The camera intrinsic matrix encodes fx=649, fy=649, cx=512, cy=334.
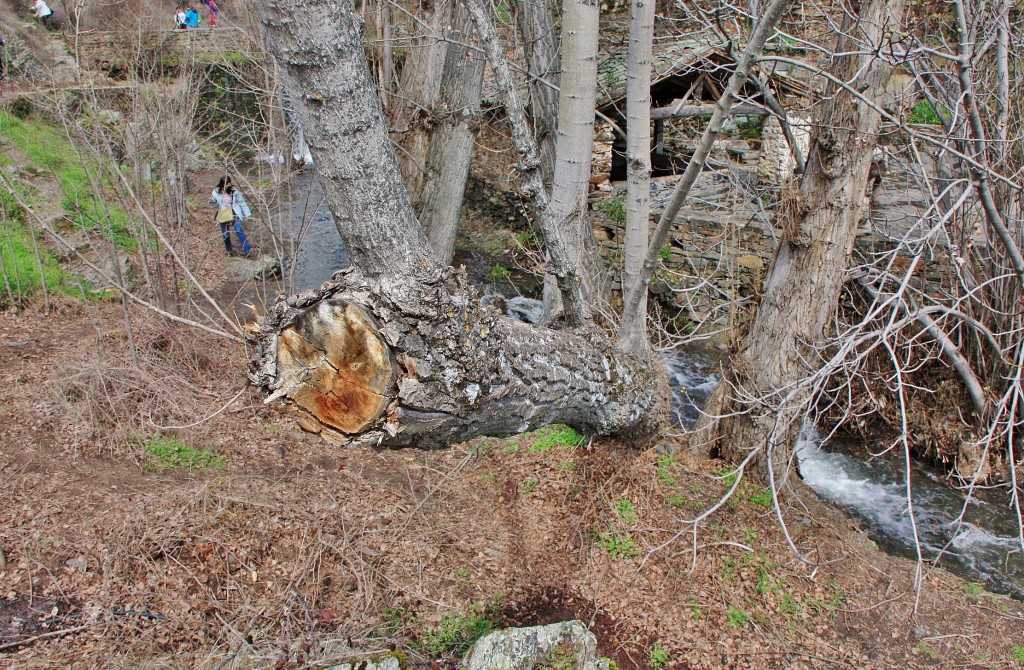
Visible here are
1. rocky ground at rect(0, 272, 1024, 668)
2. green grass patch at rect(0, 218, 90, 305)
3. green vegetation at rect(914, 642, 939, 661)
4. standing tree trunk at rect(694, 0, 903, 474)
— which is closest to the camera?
rocky ground at rect(0, 272, 1024, 668)

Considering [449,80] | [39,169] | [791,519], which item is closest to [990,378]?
[791,519]

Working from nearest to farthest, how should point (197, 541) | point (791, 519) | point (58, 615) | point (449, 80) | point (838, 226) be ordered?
point (58, 615), point (197, 541), point (838, 226), point (791, 519), point (449, 80)

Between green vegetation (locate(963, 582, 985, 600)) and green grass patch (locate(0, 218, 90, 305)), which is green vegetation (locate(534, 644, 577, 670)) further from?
green grass patch (locate(0, 218, 90, 305))

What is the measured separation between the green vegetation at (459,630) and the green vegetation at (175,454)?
6.52ft

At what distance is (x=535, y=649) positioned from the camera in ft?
11.2

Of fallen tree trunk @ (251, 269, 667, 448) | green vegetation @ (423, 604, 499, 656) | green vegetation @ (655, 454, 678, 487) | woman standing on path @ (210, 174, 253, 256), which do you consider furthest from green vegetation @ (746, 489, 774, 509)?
woman standing on path @ (210, 174, 253, 256)

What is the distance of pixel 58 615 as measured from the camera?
3.18 meters

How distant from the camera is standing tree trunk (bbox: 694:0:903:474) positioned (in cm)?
404

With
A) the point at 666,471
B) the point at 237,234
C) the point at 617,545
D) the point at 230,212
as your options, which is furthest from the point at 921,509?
the point at 237,234

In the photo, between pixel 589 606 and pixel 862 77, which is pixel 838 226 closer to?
pixel 862 77

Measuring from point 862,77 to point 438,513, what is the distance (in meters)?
3.90

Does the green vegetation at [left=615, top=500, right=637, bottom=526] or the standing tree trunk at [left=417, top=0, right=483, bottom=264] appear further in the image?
the standing tree trunk at [left=417, top=0, right=483, bottom=264]

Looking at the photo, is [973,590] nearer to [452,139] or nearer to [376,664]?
[376,664]

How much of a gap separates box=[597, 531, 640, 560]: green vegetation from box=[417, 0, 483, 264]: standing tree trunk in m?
4.34
